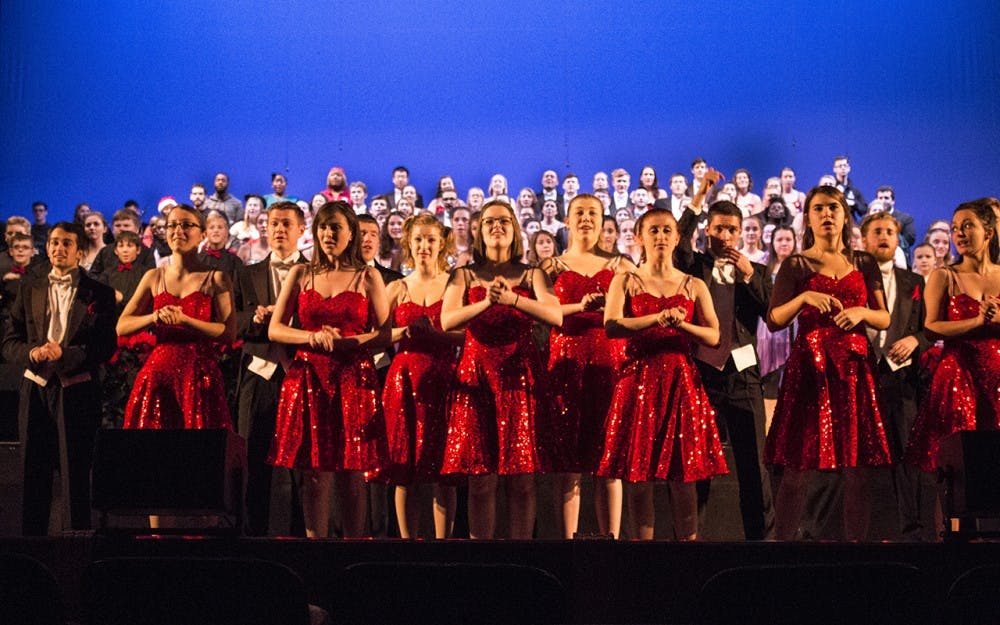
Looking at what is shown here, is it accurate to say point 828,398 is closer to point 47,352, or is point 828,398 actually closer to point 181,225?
point 181,225

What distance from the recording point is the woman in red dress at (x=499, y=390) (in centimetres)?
441

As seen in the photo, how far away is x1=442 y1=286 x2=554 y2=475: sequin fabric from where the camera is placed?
4.42 m

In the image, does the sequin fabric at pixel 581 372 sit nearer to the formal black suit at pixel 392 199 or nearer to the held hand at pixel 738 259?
the held hand at pixel 738 259

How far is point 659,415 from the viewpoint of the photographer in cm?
440

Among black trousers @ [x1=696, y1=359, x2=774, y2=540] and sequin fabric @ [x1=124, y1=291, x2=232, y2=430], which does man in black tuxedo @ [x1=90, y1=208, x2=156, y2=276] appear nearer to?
sequin fabric @ [x1=124, y1=291, x2=232, y2=430]

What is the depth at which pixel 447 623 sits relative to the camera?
6.58 ft

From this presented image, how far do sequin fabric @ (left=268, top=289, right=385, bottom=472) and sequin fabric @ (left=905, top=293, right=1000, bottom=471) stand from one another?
2.17m

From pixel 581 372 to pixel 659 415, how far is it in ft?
1.70

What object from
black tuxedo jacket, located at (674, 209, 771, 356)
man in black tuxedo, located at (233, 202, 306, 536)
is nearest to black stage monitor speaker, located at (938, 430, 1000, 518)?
black tuxedo jacket, located at (674, 209, 771, 356)

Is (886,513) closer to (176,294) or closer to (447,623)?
(176,294)

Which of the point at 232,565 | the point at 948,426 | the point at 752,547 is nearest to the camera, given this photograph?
the point at 232,565

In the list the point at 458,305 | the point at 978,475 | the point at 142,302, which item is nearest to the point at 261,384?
the point at 142,302

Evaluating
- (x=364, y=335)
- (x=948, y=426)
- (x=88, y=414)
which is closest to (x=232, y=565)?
(x=364, y=335)

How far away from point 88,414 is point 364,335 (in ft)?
5.41
